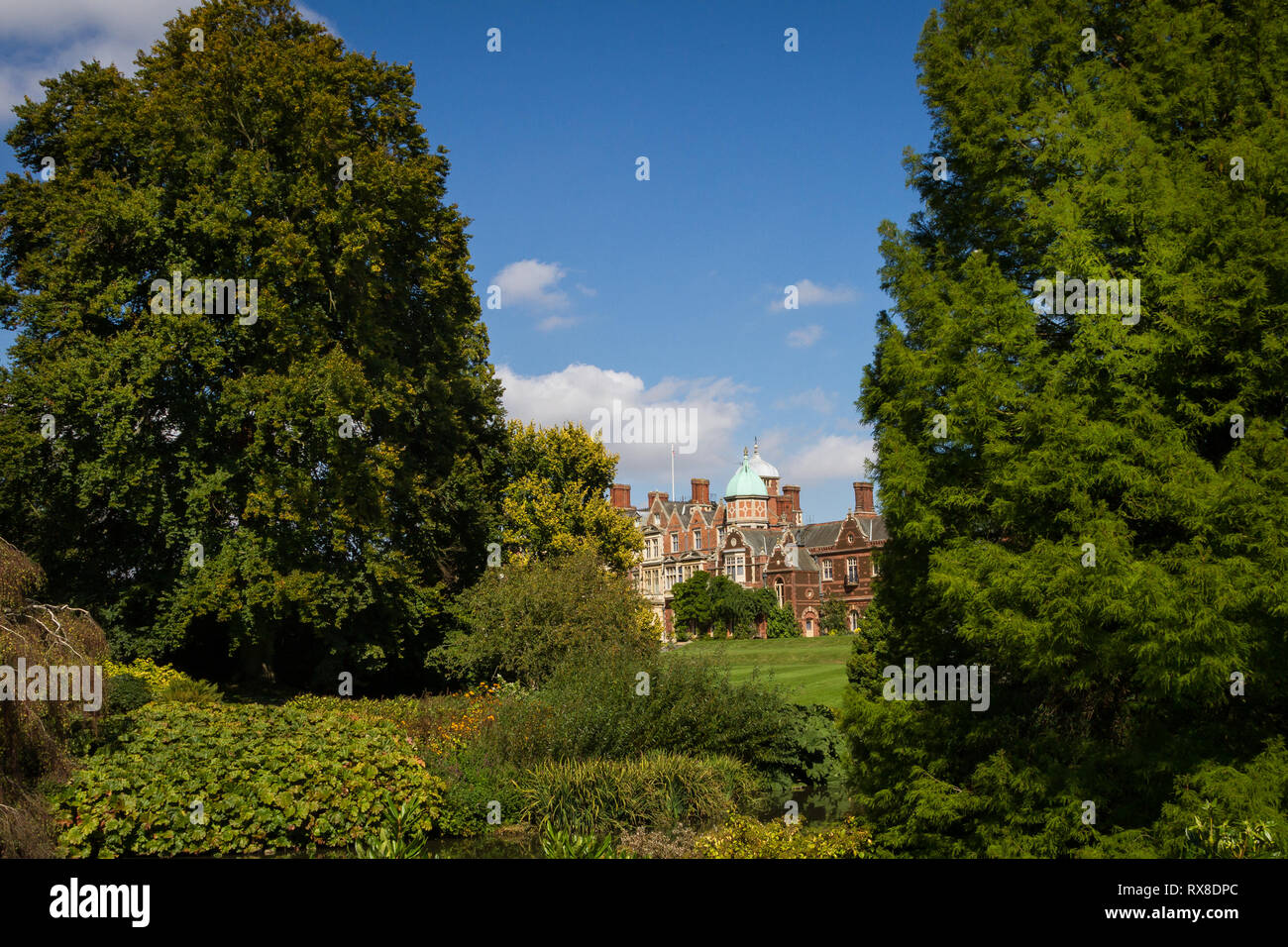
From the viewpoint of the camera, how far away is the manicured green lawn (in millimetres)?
29478

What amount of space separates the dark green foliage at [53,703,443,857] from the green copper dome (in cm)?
7163

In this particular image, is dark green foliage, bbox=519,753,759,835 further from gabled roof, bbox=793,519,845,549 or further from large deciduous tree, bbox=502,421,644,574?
gabled roof, bbox=793,519,845,549

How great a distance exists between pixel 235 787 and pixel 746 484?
74.9 meters

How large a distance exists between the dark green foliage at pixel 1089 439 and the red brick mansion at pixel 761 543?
4403 centimetres

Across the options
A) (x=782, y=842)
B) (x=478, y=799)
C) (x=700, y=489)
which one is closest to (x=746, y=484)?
(x=700, y=489)

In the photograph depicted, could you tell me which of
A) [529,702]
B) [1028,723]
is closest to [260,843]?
[529,702]

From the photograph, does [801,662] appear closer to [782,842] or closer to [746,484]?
[782,842]

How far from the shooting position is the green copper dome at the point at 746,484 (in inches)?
3408

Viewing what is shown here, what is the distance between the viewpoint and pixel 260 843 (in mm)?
13195

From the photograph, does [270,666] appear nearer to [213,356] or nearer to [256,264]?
[213,356]

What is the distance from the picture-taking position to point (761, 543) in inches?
3022

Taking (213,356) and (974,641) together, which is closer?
(974,641)

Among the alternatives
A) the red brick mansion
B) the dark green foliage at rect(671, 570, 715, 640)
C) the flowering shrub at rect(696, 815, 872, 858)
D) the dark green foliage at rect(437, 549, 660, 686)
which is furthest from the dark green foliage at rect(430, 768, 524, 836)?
the dark green foliage at rect(671, 570, 715, 640)
